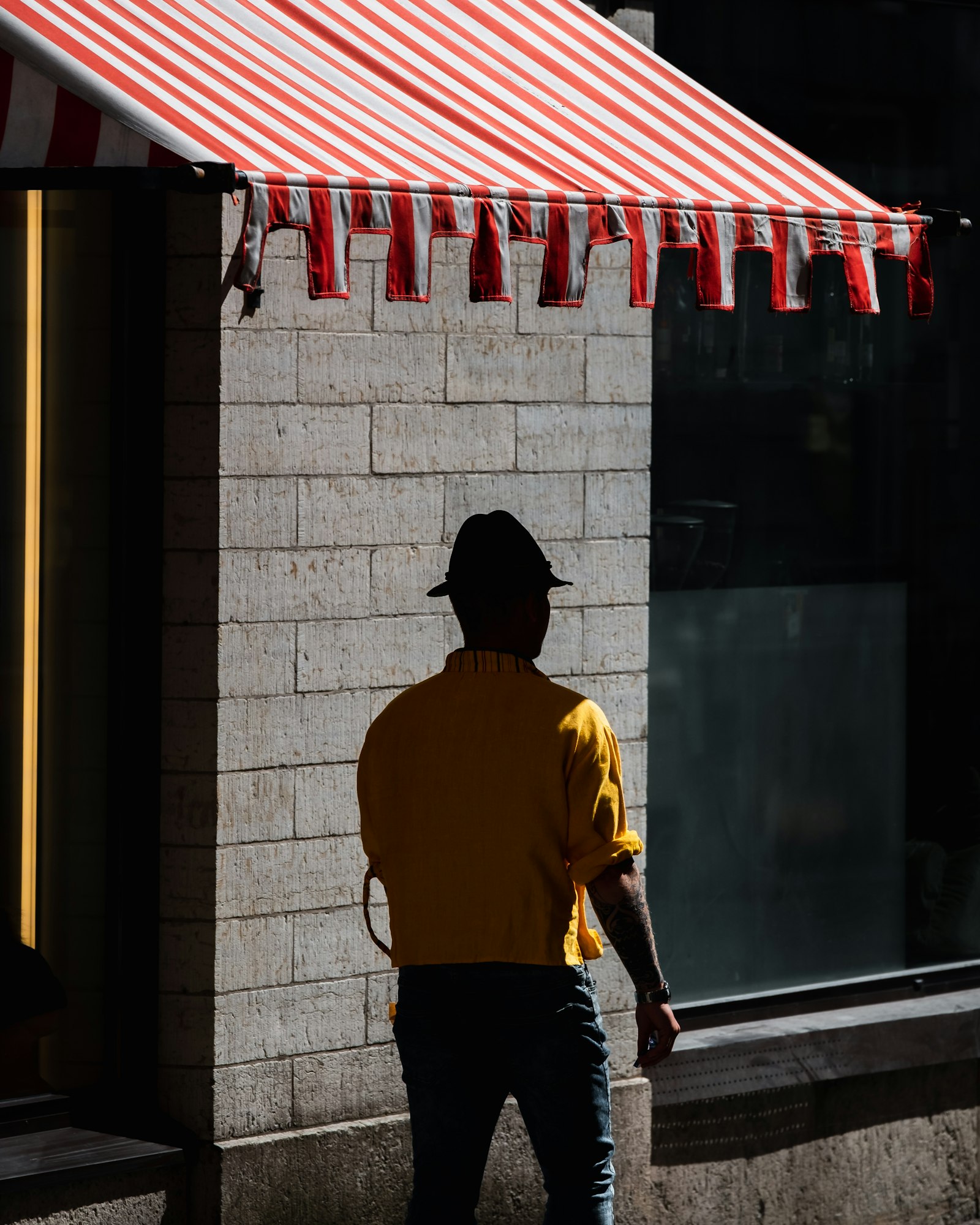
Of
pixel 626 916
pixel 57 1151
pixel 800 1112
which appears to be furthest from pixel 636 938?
pixel 800 1112

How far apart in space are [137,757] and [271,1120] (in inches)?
45.7

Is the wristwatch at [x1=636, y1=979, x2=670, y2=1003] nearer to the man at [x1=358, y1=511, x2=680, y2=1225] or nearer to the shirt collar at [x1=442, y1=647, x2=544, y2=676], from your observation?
the man at [x1=358, y1=511, x2=680, y2=1225]

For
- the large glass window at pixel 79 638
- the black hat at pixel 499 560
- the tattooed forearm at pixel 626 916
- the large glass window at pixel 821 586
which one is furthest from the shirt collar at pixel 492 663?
the large glass window at pixel 821 586

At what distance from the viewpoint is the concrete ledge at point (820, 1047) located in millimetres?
6848

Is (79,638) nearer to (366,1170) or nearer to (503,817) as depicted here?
(366,1170)

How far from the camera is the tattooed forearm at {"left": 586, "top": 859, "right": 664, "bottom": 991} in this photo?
179 inches

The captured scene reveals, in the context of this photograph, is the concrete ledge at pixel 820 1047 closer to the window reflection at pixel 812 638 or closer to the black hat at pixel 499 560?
the window reflection at pixel 812 638

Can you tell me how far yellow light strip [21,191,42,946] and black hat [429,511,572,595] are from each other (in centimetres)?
176

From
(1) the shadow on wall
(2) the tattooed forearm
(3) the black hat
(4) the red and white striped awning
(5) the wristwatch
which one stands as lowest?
(1) the shadow on wall

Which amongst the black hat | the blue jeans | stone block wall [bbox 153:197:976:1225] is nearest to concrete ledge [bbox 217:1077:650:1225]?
stone block wall [bbox 153:197:976:1225]

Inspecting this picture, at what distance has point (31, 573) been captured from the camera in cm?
593

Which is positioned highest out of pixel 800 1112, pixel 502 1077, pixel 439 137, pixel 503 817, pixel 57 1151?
pixel 439 137

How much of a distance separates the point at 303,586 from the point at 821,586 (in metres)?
2.31

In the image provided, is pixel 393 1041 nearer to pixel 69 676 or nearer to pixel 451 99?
pixel 69 676
